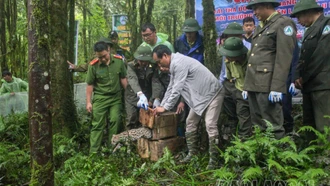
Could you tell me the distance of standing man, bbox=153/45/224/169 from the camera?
514cm

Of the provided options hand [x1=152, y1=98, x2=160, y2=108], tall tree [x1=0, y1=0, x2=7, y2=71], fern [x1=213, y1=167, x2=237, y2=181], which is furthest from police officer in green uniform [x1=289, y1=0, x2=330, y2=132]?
tall tree [x1=0, y1=0, x2=7, y2=71]

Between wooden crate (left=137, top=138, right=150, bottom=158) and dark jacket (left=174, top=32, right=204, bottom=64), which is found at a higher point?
dark jacket (left=174, top=32, right=204, bottom=64)

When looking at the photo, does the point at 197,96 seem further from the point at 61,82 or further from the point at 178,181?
the point at 61,82

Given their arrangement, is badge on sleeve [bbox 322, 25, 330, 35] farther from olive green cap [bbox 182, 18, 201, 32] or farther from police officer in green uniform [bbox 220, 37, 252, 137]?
olive green cap [bbox 182, 18, 201, 32]

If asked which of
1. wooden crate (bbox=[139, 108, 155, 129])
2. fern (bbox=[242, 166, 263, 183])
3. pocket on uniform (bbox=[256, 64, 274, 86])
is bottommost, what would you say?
fern (bbox=[242, 166, 263, 183])

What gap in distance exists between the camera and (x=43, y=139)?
3.70 metres

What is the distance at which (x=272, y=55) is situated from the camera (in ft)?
14.4

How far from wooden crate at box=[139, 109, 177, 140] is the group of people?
0.15 meters

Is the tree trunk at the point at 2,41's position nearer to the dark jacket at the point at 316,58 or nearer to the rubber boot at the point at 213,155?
the rubber boot at the point at 213,155

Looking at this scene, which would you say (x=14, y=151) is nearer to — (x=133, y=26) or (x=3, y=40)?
(x=3, y=40)

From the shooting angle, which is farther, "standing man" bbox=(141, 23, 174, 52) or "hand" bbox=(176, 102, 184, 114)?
"standing man" bbox=(141, 23, 174, 52)

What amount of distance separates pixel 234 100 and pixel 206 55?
1188 mm

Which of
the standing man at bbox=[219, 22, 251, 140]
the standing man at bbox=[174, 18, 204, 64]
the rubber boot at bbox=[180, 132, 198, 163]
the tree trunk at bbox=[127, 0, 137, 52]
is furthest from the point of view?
the tree trunk at bbox=[127, 0, 137, 52]

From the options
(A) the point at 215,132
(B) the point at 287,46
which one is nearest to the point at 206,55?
(A) the point at 215,132
